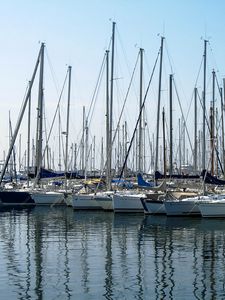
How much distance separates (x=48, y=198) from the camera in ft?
186

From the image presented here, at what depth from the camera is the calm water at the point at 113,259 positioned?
59.8 feet

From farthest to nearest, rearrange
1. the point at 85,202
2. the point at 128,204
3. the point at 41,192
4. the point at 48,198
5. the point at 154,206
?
the point at 41,192, the point at 48,198, the point at 85,202, the point at 128,204, the point at 154,206

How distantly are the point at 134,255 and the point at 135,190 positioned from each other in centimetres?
2480

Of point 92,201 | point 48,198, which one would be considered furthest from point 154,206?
point 48,198

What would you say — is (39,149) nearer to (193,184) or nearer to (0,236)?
(193,184)

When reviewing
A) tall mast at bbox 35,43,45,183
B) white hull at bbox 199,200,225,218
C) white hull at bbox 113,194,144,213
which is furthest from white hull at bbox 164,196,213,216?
tall mast at bbox 35,43,45,183

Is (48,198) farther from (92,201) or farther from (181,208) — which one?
(181,208)

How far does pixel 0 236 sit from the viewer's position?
31.9 metres

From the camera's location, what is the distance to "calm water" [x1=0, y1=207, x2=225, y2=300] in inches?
718

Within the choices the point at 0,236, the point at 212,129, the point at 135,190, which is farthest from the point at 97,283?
the point at 212,129

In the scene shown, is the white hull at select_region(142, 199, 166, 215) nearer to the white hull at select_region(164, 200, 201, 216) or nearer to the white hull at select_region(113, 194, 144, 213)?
the white hull at select_region(164, 200, 201, 216)

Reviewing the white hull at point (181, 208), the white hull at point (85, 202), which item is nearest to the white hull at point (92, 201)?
the white hull at point (85, 202)

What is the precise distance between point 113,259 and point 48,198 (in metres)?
33.4

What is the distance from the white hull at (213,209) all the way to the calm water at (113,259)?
0.77 m
